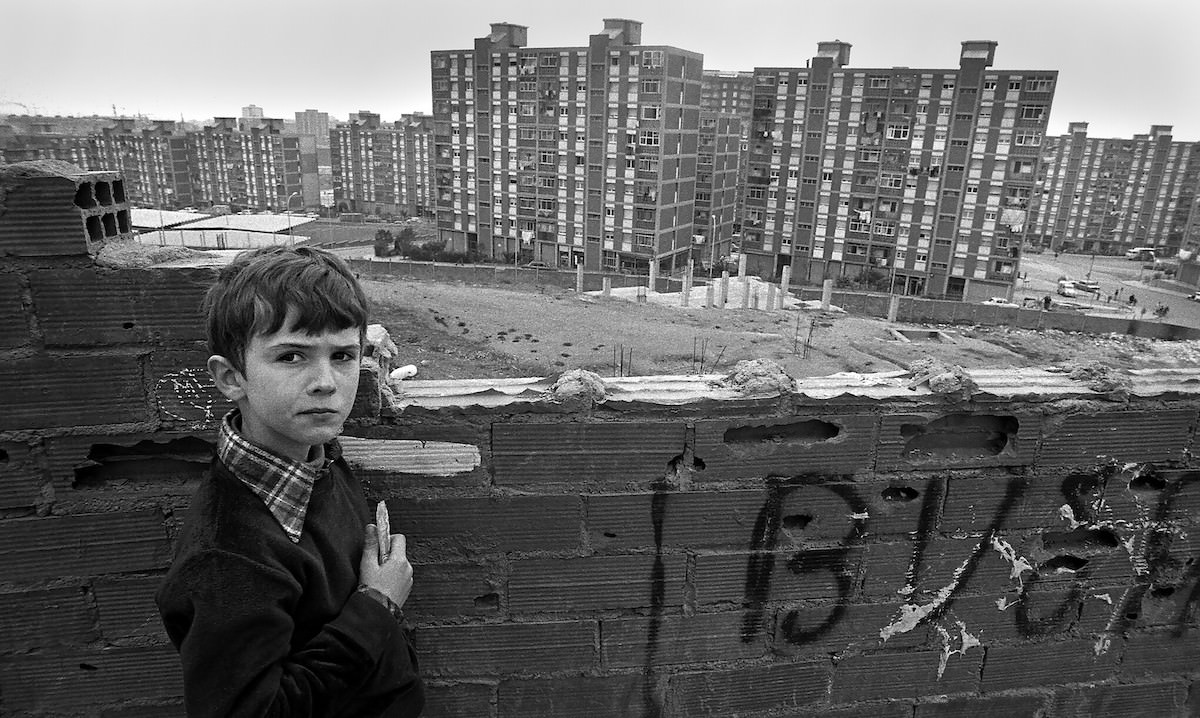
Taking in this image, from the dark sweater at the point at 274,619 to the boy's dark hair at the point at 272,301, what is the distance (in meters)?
0.31

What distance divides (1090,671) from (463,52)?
44.6 meters

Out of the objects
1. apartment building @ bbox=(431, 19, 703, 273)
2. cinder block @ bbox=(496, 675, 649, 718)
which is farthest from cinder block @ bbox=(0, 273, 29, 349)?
apartment building @ bbox=(431, 19, 703, 273)

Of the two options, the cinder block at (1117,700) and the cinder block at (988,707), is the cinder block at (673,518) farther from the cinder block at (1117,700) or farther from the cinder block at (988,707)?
the cinder block at (1117,700)

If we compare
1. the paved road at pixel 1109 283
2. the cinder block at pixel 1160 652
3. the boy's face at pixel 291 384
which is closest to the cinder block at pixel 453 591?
the boy's face at pixel 291 384

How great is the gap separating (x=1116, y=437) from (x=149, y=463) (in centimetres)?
348

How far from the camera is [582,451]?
2.39 metres

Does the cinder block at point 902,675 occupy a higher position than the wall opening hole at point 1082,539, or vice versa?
the wall opening hole at point 1082,539

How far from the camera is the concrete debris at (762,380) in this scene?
7.85ft

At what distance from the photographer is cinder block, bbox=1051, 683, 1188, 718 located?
3.06 meters

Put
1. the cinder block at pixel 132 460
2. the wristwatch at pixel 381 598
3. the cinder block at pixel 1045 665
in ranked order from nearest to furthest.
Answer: the wristwatch at pixel 381 598
the cinder block at pixel 132 460
the cinder block at pixel 1045 665

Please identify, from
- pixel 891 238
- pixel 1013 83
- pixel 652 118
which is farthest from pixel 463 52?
pixel 1013 83

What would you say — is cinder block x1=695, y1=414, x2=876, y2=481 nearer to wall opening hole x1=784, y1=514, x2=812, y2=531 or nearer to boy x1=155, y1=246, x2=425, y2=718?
wall opening hole x1=784, y1=514, x2=812, y2=531

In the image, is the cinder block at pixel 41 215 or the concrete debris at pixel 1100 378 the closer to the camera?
the cinder block at pixel 41 215

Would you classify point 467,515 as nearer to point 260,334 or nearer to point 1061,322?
Result: point 260,334
